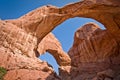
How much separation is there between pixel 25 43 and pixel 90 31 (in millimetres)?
13693

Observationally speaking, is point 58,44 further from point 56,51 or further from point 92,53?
point 92,53

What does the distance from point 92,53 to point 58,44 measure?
4568mm

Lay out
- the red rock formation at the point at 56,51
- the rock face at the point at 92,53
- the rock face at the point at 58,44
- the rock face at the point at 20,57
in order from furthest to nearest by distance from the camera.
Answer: the red rock formation at the point at 56,51 < the rock face at the point at 92,53 < the rock face at the point at 58,44 < the rock face at the point at 20,57

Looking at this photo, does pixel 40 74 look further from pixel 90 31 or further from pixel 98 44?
pixel 90 31

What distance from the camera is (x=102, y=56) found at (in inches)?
1210

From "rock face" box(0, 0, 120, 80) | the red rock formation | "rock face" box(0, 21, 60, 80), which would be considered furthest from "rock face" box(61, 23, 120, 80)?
"rock face" box(0, 21, 60, 80)

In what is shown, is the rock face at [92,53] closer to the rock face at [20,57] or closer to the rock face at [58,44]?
the rock face at [58,44]

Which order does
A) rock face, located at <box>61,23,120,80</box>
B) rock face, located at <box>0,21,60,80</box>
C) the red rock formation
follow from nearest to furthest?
rock face, located at <box>0,21,60,80</box> < rock face, located at <box>61,23,120,80</box> < the red rock formation

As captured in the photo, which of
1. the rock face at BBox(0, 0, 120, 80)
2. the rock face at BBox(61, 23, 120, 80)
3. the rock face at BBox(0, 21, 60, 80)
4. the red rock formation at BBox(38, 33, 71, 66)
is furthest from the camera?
the red rock formation at BBox(38, 33, 71, 66)

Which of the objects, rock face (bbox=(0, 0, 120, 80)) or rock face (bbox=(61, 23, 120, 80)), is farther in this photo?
rock face (bbox=(61, 23, 120, 80))

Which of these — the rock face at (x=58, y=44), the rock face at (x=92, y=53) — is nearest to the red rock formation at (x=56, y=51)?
the rock face at (x=58, y=44)

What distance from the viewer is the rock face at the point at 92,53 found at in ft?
96.1

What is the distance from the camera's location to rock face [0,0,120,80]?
19719 millimetres

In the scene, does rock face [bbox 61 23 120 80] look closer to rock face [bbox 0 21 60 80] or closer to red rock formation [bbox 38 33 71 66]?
red rock formation [bbox 38 33 71 66]
